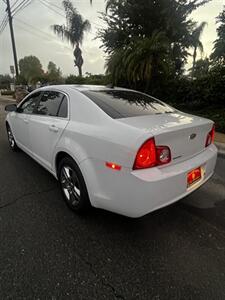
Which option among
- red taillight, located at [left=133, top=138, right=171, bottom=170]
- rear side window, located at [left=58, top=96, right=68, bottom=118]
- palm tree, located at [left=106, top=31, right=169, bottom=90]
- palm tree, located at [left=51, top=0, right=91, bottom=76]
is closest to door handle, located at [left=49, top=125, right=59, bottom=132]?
rear side window, located at [left=58, top=96, right=68, bottom=118]

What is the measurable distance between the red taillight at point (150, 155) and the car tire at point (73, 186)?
768mm

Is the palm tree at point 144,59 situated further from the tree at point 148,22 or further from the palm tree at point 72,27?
the palm tree at point 72,27

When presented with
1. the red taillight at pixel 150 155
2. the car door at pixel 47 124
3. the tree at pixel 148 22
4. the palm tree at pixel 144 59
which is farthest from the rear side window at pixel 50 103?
the tree at pixel 148 22

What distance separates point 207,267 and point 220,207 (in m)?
1.14

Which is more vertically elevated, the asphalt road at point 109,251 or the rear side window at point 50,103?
the rear side window at point 50,103

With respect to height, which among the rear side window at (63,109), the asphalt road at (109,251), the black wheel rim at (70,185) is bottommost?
the asphalt road at (109,251)

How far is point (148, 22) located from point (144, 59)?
301 cm

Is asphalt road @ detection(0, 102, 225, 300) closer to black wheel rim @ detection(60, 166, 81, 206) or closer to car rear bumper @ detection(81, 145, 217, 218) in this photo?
black wheel rim @ detection(60, 166, 81, 206)

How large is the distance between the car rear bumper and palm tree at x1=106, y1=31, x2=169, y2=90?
722cm

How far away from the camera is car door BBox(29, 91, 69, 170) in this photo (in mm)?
2937

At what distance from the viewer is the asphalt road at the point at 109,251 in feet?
5.96

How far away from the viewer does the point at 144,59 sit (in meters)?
8.87

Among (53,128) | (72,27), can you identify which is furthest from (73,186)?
(72,27)

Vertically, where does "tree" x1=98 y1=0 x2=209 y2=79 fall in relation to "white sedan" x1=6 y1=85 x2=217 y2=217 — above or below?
above
